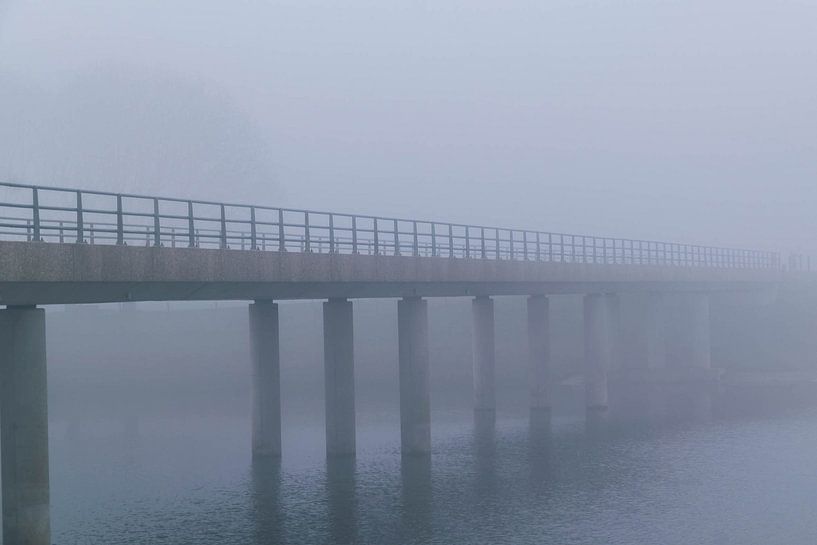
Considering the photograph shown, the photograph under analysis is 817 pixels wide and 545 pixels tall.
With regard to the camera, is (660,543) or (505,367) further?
(505,367)

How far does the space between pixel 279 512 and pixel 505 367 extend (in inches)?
1975

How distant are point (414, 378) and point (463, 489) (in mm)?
8533

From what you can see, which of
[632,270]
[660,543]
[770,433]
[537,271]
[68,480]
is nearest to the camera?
[660,543]

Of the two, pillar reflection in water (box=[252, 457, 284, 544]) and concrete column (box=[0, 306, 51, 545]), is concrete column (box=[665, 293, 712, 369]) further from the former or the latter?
concrete column (box=[0, 306, 51, 545])

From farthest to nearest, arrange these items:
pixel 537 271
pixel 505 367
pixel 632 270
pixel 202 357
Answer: pixel 202 357, pixel 505 367, pixel 632 270, pixel 537 271

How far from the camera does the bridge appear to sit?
2738 centimetres

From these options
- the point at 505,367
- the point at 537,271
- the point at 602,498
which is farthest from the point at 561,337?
the point at 602,498

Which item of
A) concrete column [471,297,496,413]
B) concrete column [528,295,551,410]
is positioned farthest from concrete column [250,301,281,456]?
concrete column [528,295,551,410]

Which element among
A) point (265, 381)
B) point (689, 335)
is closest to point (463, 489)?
point (265, 381)

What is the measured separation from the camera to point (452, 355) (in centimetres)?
8644

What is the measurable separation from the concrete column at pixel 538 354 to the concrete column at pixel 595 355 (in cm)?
292

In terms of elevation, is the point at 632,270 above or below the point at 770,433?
above

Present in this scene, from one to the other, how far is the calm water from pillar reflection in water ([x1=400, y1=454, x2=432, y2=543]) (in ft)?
0.25

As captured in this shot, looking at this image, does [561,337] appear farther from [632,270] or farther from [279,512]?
[279,512]
